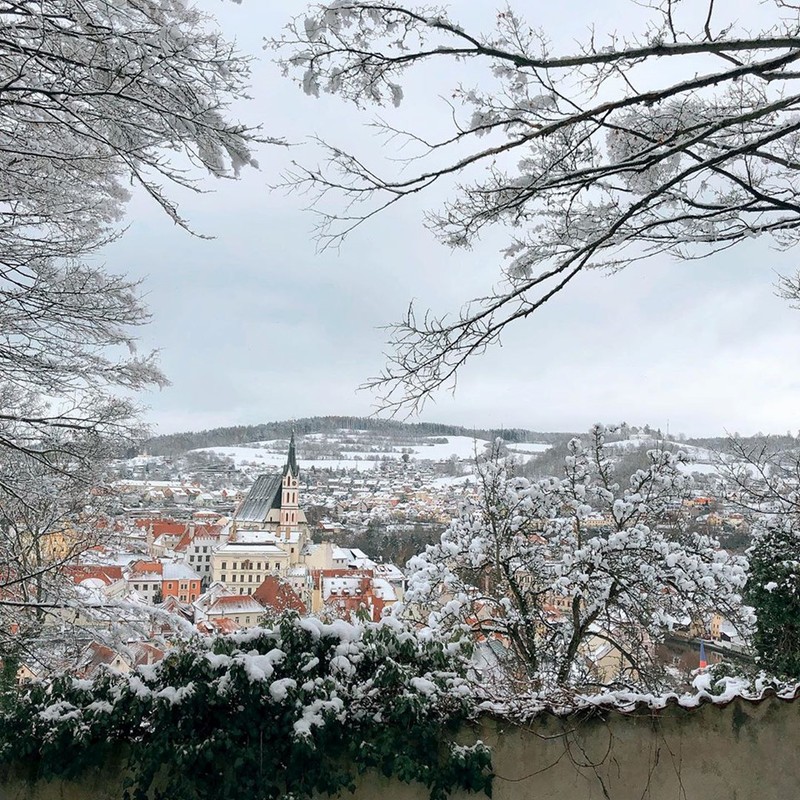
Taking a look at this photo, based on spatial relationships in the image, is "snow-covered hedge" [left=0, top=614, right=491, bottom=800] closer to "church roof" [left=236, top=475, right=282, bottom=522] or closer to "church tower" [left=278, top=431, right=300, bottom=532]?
"church tower" [left=278, top=431, right=300, bottom=532]

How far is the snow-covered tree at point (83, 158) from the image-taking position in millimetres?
2699

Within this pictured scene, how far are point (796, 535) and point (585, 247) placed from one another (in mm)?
6363

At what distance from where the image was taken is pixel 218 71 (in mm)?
2953

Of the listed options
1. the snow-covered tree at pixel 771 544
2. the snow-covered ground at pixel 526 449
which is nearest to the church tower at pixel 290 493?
the snow-covered ground at pixel 526 449

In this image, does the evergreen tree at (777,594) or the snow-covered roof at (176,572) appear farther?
the snow-covered roof at (176,572)

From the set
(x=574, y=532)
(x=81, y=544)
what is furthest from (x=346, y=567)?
(x=574, y=532)

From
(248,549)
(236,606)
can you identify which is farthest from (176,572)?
(236,606)

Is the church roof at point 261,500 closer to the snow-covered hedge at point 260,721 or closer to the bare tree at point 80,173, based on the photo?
the bare tree at point 80,173

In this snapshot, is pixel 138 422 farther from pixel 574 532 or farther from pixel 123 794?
pixel 574 532

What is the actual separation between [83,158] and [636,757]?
4.19 meters

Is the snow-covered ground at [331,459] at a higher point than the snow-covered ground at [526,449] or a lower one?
lower

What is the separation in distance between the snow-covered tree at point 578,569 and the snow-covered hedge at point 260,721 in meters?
3.23

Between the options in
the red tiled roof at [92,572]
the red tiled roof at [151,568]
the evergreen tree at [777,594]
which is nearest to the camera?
the evergreen tree at [777,594]

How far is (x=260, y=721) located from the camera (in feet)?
9.02
